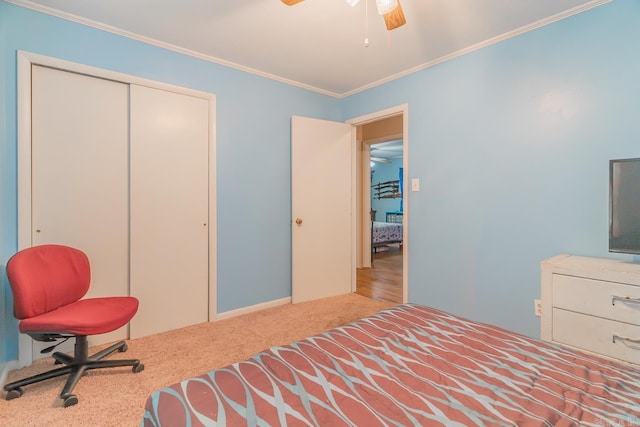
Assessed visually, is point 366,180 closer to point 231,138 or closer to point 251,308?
point 231,138

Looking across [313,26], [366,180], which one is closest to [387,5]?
[313,26]

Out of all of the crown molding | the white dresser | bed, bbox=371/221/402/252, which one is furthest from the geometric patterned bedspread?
the white dresser

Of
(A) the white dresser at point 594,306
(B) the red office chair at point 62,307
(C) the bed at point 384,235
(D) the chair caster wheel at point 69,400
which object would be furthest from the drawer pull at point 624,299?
(C) the bed at point 384,235

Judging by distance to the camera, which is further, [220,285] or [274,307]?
[274,307]

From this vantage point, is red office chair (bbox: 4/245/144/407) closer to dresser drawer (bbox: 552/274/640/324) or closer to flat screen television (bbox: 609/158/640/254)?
dresser drawer (bbox: 552/274/640/324)

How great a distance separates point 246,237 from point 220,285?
531 millimetres

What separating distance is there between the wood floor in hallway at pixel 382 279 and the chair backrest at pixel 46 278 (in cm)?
285

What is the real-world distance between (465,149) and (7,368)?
12.4 ft

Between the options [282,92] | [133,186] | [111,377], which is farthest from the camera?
[282,92]

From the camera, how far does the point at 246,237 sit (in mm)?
3109

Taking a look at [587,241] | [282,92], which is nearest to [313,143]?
[282,92]

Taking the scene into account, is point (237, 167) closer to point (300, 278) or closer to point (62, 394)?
point (300, 278)

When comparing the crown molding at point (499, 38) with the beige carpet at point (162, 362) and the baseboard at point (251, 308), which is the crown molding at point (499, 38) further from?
the baseboard at point (251, 308)

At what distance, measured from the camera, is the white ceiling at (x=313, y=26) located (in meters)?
2.08
